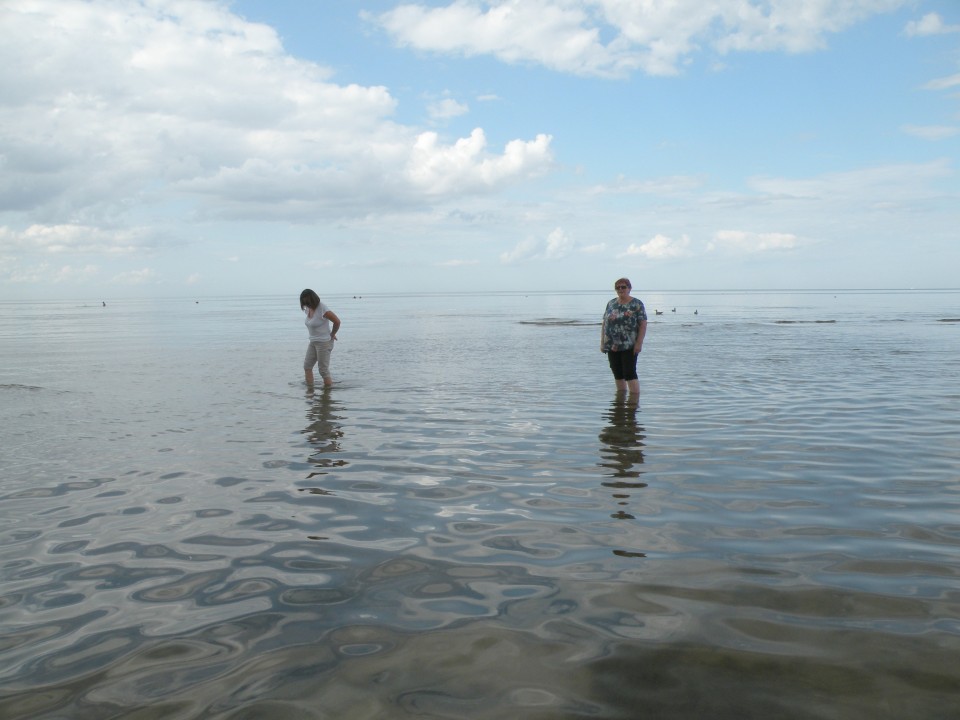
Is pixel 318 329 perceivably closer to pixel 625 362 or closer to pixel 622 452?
pixel 625 362

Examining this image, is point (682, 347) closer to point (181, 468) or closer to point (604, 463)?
point (604, 463)

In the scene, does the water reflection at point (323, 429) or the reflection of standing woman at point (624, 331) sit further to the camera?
the reflection of standing woman at point (624, 331)

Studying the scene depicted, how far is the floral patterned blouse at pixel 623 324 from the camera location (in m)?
12.4

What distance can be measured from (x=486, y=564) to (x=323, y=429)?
5972 mm

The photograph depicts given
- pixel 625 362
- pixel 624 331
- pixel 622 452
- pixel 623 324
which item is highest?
pixel 623 324

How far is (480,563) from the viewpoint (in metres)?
4.92

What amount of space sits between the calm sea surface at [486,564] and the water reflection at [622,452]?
0.17ft

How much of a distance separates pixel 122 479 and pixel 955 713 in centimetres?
765

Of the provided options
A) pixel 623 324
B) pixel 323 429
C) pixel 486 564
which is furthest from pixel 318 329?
pixel 486 564

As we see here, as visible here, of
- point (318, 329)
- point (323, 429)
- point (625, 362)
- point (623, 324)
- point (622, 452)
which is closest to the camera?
point (622, 452)

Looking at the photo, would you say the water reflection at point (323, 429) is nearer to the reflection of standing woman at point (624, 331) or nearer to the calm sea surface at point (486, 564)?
the calm sea surface at point (486, 564)

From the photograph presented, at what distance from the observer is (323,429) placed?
33.8 ft

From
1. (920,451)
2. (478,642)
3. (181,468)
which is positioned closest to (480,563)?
(478,642)

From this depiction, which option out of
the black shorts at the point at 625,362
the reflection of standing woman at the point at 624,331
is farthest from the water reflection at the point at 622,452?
the reflection of standing woman at the point at 624,331
